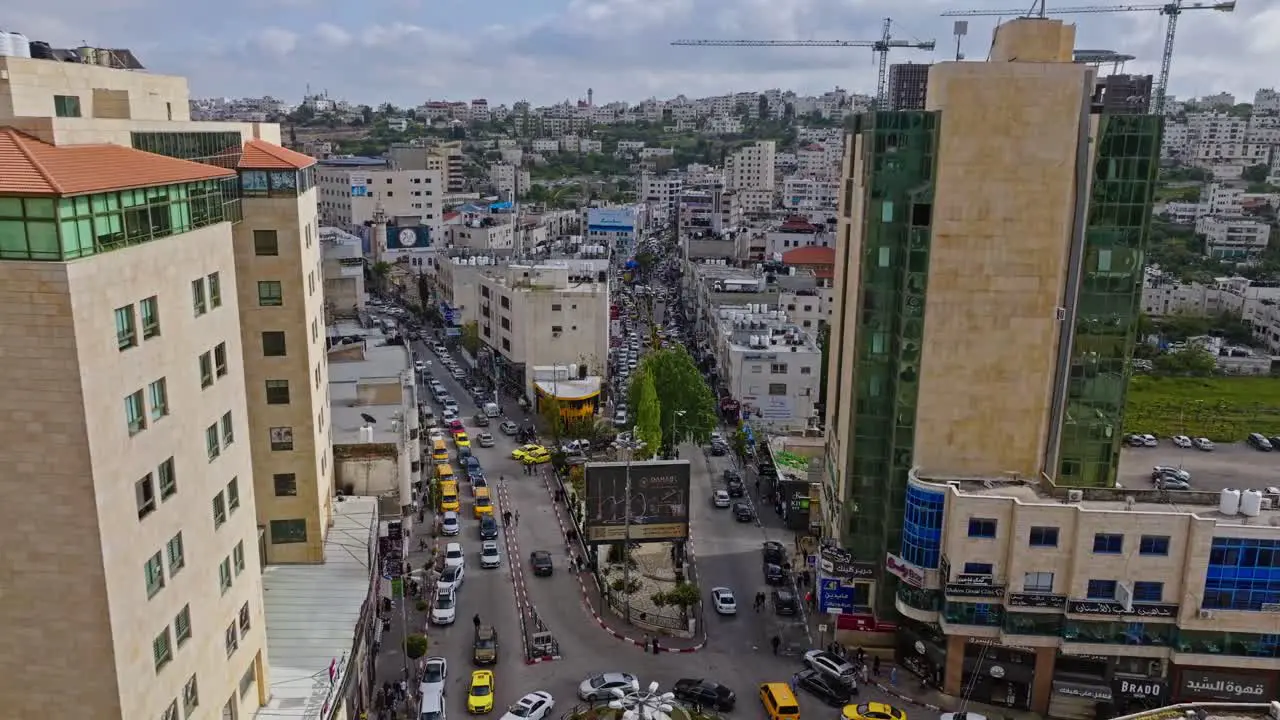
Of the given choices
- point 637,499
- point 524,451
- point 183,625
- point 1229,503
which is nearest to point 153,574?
point 183,625

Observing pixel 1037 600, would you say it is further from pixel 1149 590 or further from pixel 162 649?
pixel 162 649

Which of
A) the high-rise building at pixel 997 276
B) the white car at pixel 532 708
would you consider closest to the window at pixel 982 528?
the high-rise building at pixel 997 276

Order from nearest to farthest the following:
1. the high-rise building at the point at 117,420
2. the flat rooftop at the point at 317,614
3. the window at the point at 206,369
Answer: the high-rise building at the point at 117,420 < the window at the point at 206,369 < the flat rooftop at the point at 317,614

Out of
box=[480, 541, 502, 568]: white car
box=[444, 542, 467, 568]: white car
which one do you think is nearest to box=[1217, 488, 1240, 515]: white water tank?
box=[480, 541, 502, 568]: white car

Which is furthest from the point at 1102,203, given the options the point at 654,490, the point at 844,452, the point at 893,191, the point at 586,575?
the point at 586,575

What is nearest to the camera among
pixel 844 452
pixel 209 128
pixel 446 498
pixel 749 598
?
pixel 209 128

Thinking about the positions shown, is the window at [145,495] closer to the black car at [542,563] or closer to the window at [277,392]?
the window at [277,392]

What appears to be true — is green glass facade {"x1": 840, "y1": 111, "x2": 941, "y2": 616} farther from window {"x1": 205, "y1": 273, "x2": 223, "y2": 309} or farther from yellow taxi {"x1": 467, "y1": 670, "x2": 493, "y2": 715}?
window {"x1": 205, "y1": 273, "x2": 223, "y2": 309}

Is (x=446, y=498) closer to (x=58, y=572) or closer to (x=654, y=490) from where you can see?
(x=654, y=490)
